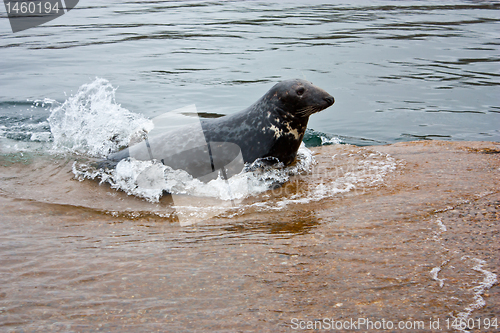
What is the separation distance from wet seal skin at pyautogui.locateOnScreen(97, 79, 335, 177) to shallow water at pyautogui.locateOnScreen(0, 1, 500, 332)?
31cm

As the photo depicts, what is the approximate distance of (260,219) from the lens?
344 cm

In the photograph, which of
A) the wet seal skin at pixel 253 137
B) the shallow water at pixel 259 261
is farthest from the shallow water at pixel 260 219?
the wet seal skin at pixel 253 137

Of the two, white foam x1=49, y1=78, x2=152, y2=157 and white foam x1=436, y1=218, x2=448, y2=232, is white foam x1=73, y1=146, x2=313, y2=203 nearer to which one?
white foam x1=49, y1=78, x2=152, y2=157

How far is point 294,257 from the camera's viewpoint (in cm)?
271

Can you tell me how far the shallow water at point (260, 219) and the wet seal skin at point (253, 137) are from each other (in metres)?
0.31

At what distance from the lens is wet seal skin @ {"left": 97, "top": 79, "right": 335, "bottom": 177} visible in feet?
15.6

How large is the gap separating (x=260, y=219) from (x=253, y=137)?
Result: 1.58 metres

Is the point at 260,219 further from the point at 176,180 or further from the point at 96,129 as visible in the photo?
→ the point at 96,129

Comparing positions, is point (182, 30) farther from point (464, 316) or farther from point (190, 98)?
point (464, 316)

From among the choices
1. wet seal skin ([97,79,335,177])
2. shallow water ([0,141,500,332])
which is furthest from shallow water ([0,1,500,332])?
wet seal skin ([97,79,335,177])

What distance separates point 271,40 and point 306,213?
11829mm

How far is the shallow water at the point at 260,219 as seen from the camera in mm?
2230

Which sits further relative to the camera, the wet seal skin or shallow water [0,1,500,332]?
the wet seal skin

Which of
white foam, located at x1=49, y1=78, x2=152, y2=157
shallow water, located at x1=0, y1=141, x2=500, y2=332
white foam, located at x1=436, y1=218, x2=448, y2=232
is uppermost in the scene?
white foam, located at x1=49, y1=78, x2=152, y2=157
